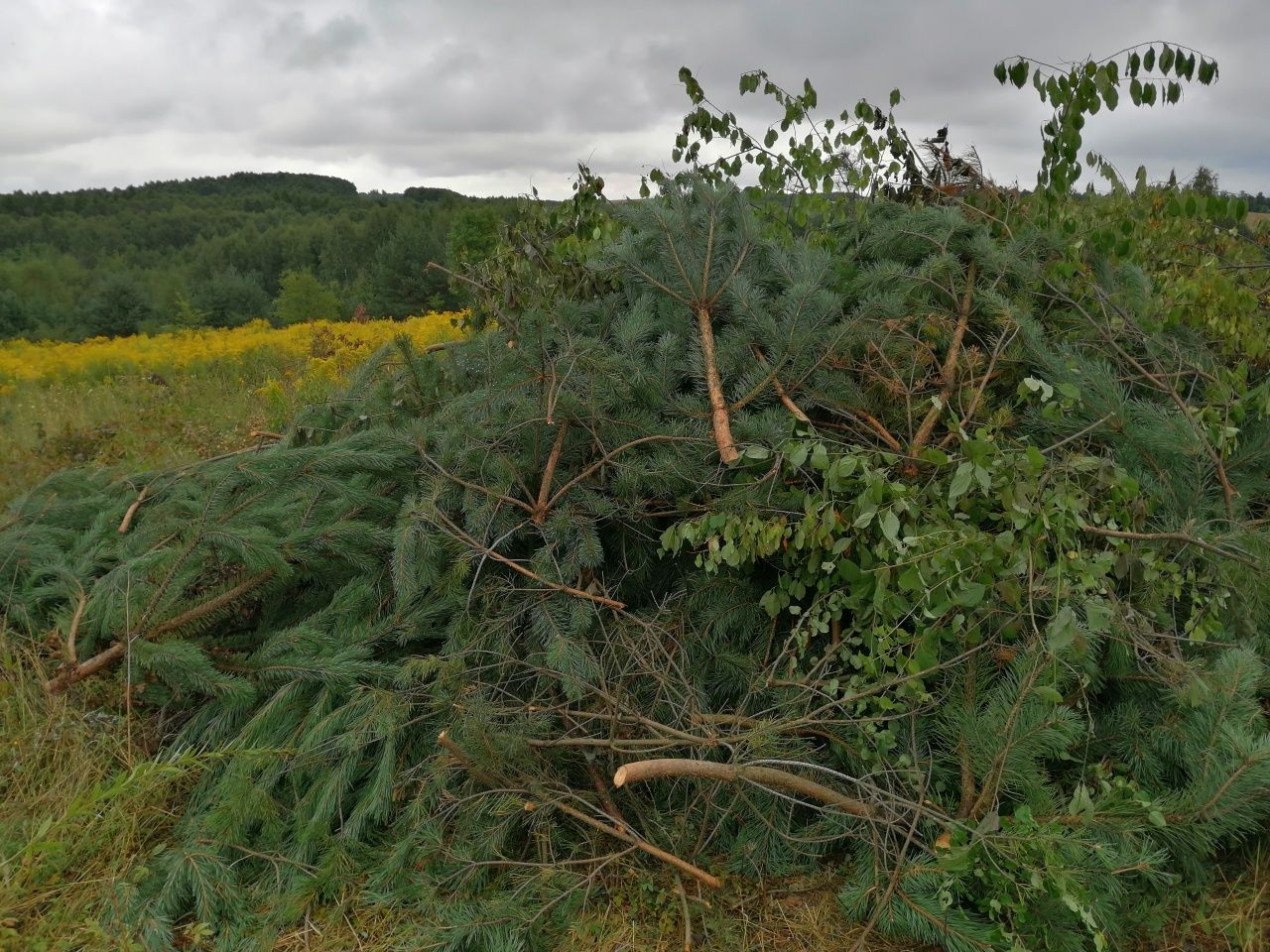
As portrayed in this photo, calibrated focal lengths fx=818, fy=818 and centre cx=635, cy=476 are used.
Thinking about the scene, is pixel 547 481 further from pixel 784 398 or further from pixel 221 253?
pixel 221 253

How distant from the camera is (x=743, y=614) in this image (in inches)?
95.7

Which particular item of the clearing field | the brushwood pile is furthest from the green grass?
the brushwood pile

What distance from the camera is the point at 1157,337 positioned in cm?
290

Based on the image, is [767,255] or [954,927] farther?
[767,255]

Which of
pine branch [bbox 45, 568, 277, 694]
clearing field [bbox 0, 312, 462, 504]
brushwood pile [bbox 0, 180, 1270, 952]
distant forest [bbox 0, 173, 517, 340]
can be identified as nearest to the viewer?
brushwood pile [bbox 0, 180, 1270, 952]

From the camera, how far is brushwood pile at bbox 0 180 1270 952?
1.90 metres

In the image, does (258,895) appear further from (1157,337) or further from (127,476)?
(1157,337)

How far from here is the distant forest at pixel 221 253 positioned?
34.7m

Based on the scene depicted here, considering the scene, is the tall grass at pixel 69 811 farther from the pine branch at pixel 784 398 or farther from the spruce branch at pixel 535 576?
the pine branch at pixel 784 398

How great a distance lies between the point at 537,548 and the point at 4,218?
89.9 m

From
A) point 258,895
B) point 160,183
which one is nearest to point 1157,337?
point 258,895

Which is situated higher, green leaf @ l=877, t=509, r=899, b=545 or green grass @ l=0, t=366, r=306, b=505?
green leaf @ l=877, t=509, r=899, b=545

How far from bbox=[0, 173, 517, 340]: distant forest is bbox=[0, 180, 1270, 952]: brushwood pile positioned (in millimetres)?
17389

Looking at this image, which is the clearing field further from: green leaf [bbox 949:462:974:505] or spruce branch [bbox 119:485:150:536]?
green leaf [bbox 949:462:974:505]
